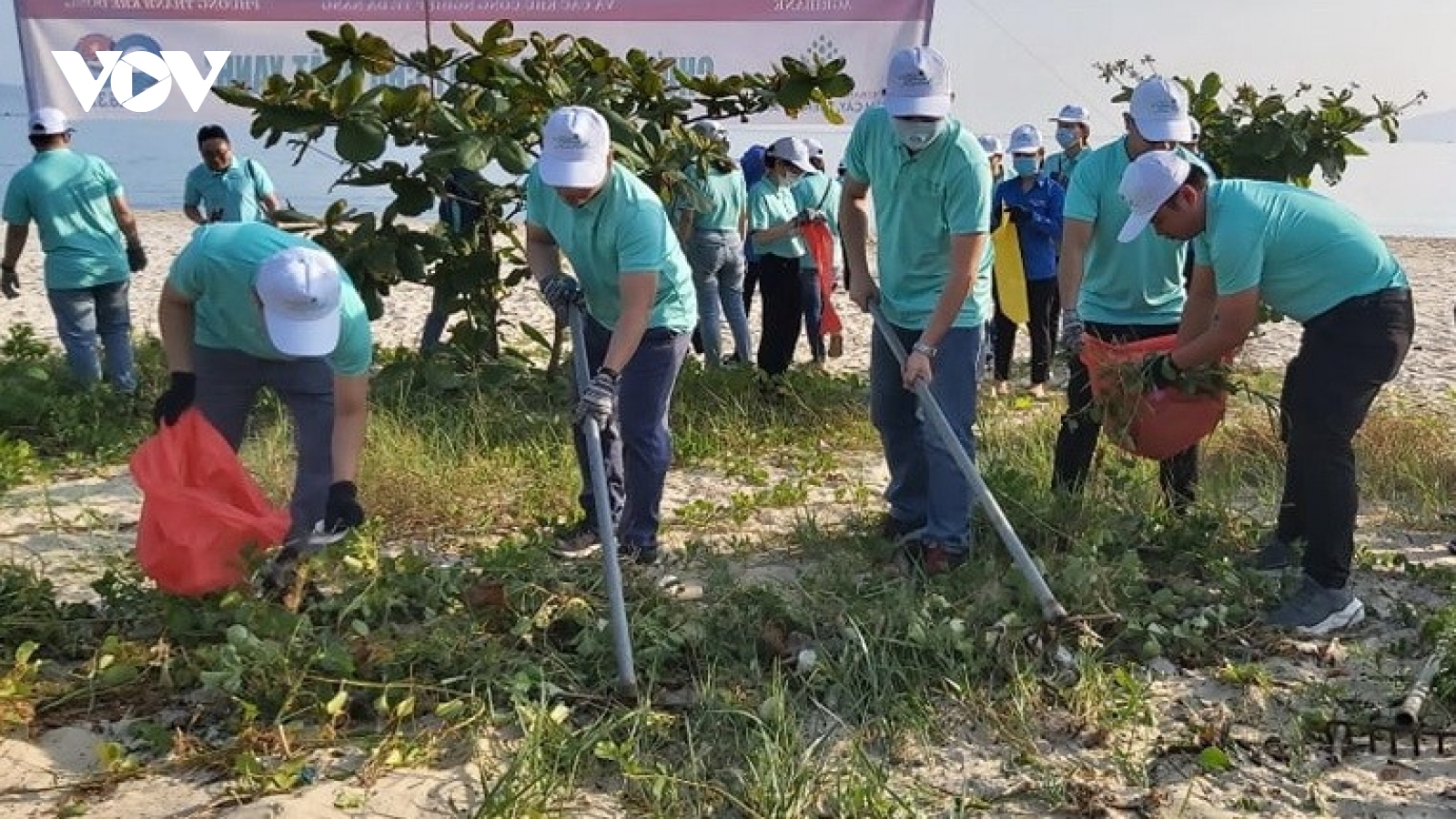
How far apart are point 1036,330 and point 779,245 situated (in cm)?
146

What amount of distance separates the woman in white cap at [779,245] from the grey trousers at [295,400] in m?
3.09

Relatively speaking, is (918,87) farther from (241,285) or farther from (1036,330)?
(1036,330)

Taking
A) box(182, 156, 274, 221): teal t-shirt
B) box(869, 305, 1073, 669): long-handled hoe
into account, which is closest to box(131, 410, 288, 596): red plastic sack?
box(869, 305, 1073, 669): long-handled hoe

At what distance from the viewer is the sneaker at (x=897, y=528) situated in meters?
4.09

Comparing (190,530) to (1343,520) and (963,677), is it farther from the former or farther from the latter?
(1343,520)

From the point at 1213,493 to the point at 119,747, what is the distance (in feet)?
11.4

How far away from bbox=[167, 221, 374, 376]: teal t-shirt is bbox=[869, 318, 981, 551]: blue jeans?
1.58 metres

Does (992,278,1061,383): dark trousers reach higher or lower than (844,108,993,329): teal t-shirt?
lower

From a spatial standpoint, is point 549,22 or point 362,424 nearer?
point 362,424

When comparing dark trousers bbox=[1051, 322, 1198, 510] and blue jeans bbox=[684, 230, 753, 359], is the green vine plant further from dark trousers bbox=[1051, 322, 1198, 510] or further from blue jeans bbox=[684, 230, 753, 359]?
dark trousers bbox=[1051, 322, 1198, 510]

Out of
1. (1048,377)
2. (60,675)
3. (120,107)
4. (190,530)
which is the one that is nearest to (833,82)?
(1048,377)

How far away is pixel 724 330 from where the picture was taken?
941 centimetres

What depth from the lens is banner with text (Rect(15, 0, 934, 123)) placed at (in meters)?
8.28

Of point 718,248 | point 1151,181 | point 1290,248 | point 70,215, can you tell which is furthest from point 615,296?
point 70,215
